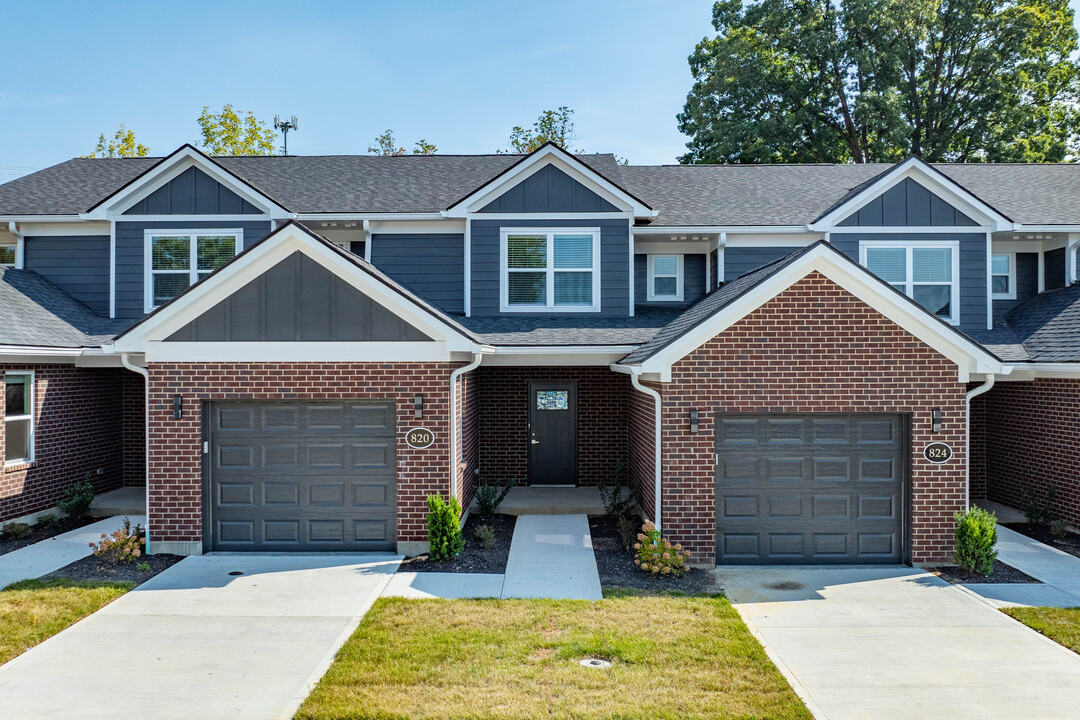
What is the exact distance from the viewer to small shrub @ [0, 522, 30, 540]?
32.9ft

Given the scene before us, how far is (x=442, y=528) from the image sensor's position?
8758mm

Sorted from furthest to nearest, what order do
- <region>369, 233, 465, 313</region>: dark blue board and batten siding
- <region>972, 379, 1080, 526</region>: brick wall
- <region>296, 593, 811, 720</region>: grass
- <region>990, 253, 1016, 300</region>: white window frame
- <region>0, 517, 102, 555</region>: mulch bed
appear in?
<region>990, 253, 1016, 300</region>: white window frame → <region>369, 233, 465, 313</region>: dark blue board and batten siding → <region>972, 379, 1080, 526</region>: brick wall → <region>0, 517, 102, 555</region>: mulch bed → <region>296, 593, 811, 720</region>: grass

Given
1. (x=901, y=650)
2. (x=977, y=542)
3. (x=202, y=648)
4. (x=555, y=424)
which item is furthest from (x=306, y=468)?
(x=977, y=542)

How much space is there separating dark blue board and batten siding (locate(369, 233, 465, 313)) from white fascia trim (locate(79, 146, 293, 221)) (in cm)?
194

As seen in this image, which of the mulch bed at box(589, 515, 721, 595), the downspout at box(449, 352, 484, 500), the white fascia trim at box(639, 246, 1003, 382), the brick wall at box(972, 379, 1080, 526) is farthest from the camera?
the brick wall at box(972, 379, 1080, 526)

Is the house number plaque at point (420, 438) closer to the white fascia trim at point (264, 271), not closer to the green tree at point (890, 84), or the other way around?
the white fascia trim at point (264, 271)

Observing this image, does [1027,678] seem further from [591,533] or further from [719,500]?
[591,533]

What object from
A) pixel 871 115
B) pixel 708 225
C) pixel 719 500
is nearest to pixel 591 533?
pixel 719 500

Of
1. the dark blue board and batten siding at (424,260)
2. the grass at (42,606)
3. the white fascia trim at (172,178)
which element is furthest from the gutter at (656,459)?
the white fascia trim at (172,178)

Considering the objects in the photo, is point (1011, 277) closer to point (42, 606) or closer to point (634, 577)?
point (634, 577)

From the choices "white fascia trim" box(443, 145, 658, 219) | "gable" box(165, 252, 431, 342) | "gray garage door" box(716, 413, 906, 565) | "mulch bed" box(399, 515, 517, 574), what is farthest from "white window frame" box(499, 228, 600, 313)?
"gray garage door" box(716, 413, 906, 565)

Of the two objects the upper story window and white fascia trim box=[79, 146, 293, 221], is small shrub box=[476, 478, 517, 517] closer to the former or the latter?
the upper story window

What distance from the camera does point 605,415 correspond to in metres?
13.1

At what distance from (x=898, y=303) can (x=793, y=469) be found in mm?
2628
